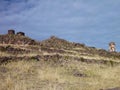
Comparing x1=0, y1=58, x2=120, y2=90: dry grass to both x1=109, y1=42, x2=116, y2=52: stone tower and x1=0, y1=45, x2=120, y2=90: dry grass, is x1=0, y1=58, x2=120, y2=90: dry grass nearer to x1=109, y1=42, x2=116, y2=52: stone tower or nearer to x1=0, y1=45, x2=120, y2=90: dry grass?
x1=0, y1=45, x2=120, y2=90: dry grass

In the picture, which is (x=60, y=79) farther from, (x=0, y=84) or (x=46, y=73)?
(x=0, y=84)

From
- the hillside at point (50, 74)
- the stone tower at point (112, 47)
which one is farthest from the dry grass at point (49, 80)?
the stone tower at point (112, 47)

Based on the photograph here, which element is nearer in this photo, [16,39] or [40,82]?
[40,82]

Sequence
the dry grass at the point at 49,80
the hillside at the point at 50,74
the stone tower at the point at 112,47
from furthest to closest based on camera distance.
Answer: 1. the stone tower at the point at 112,47
2. the hillside at the point at 50,74
3. the dry grass at the point at 49,80

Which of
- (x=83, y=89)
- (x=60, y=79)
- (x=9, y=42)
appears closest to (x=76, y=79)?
(x=60, y=79)

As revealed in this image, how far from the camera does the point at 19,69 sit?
20.7m

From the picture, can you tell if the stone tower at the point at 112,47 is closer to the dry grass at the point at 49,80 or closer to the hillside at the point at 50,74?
the hillside at the point at 50,74

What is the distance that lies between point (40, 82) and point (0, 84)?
2.94 meters

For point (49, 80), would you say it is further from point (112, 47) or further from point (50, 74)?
point (112, 47)

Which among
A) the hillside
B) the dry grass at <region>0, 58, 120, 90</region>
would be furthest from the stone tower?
the dry grass at <region>0, 58, 120, 90</region>

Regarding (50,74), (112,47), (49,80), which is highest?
(112,47)

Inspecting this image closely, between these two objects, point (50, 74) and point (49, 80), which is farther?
point (50, 74)

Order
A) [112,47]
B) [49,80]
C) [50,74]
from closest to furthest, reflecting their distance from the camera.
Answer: [49,80]
[50,74]
[112,47]

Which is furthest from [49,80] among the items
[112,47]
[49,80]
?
[112,47]
